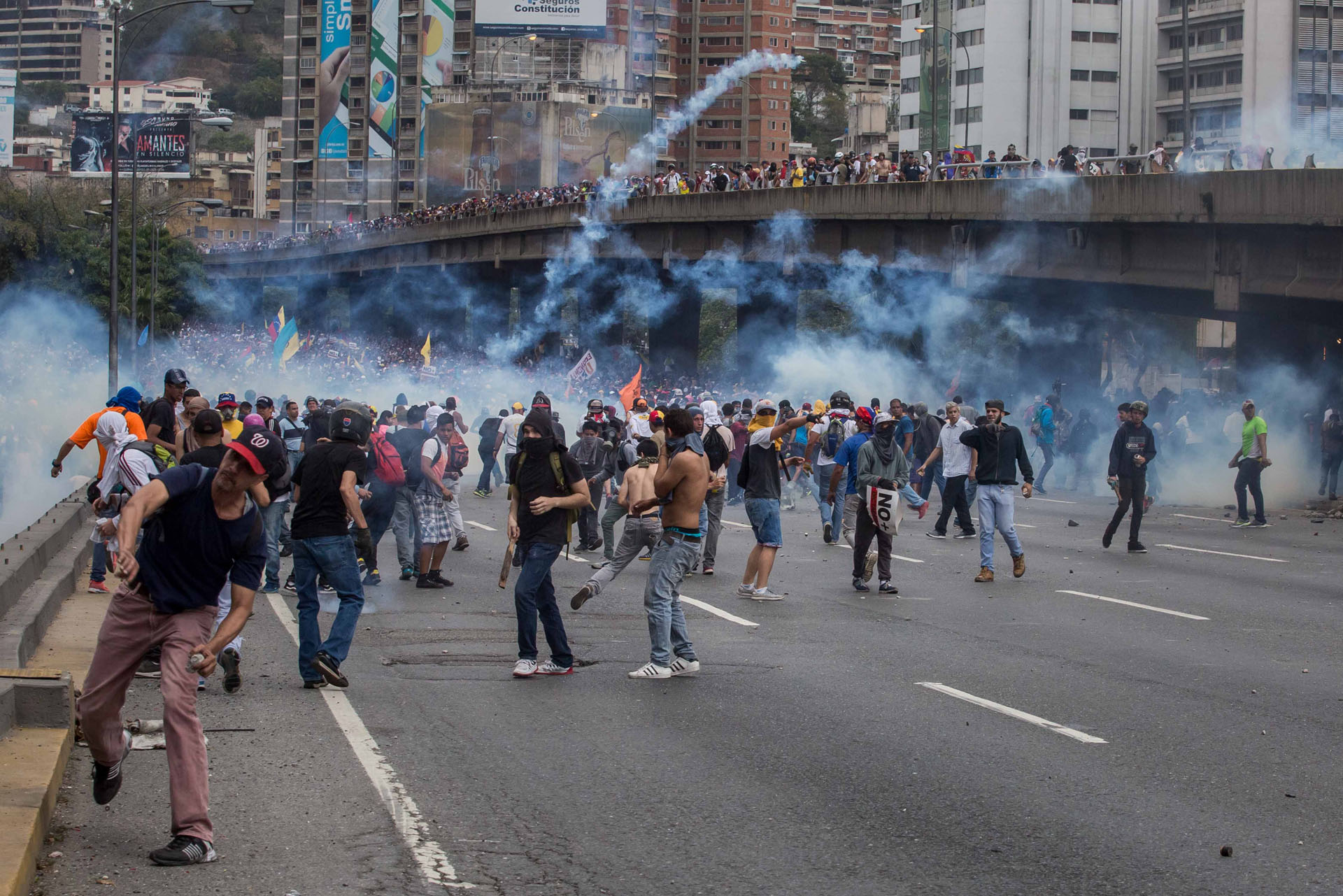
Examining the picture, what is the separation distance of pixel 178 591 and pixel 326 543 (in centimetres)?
338

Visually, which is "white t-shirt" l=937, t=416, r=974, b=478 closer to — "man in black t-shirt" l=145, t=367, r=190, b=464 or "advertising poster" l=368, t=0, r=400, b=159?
"man in black t-shirt" l=145, t=367, r=190, b=464

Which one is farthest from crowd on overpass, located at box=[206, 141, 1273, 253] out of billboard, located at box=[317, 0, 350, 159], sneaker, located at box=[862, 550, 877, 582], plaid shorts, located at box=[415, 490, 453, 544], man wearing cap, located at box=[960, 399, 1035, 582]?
billboard, located at box=[317, 0, 350, 159]

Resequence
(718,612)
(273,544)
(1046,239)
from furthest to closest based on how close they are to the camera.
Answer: (1046,239), (273,544), (718,612)

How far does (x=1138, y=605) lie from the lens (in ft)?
44.9

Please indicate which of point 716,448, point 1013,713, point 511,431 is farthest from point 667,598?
point 511,431

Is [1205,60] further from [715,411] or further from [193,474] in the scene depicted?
[193,474]

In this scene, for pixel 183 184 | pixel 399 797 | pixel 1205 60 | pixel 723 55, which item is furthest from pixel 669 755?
pixel 183 184

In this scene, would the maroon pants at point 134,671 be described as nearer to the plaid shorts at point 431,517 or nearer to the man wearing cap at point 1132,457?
the plaid shorts at point 431,517

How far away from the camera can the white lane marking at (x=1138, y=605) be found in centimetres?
1302

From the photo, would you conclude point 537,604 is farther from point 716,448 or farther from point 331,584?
point 716,448

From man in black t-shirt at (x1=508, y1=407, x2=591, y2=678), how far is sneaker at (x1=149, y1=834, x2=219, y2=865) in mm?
3836

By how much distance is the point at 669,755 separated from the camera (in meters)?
7.74

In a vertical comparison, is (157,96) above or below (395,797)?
above

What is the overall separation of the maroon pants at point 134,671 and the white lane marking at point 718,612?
6538 millimetres
